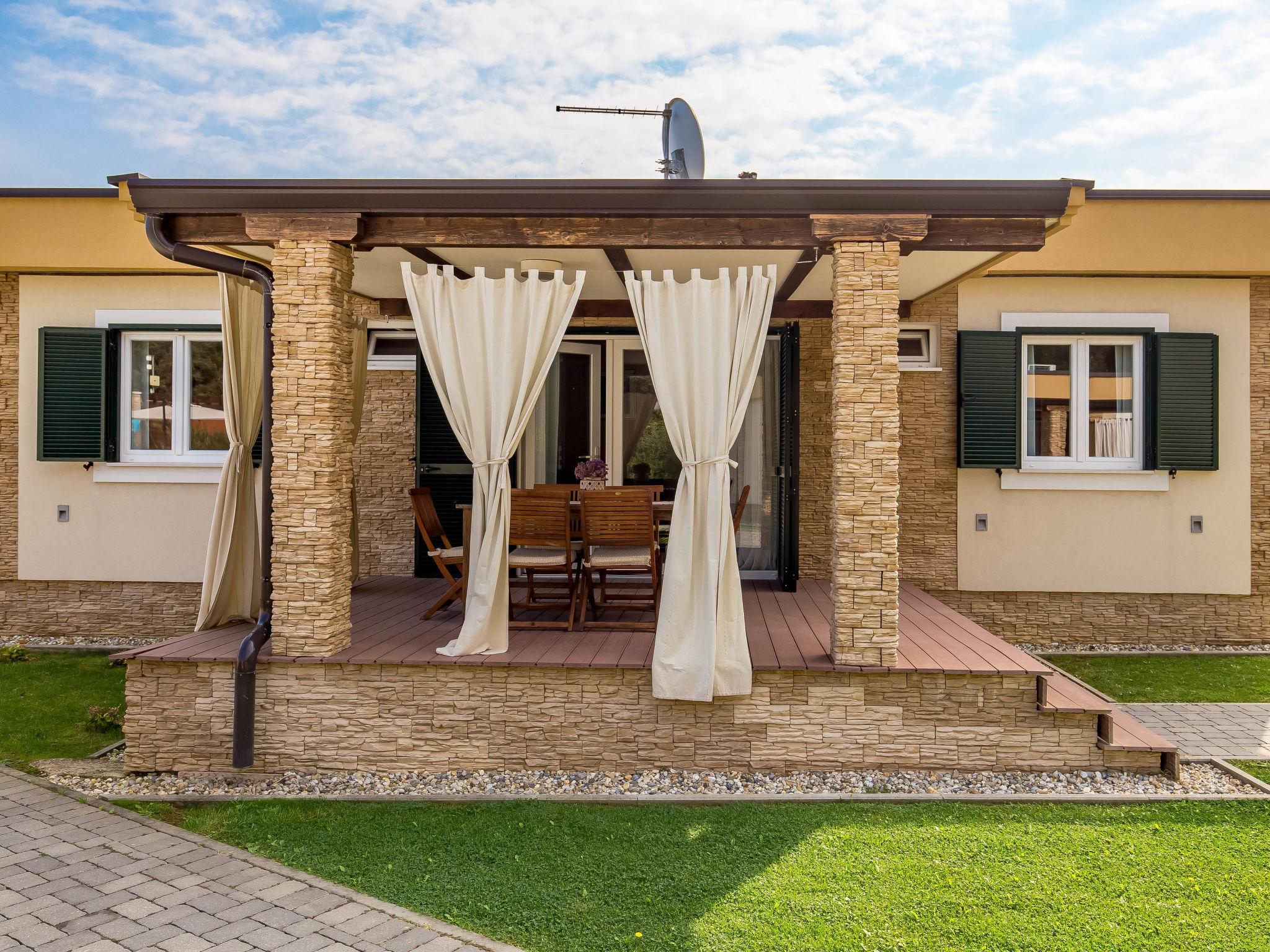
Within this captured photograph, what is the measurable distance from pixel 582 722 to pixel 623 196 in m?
2.85

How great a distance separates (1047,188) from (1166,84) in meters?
6.19

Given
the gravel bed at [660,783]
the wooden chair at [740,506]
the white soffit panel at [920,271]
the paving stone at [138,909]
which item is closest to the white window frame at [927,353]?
the white soffit panel at [920,271]

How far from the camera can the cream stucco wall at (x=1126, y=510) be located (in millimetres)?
7832

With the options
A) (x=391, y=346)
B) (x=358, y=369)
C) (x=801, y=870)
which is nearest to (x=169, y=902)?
(x=801, y=870)

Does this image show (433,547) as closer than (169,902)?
No

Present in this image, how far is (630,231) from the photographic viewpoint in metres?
4.81

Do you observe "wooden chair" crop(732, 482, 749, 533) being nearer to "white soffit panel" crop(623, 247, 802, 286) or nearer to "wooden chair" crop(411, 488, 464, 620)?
"white soffit panel" crop(623, 247, 802, 286)

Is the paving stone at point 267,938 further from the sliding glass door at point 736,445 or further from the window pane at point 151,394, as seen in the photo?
the window pane at point 151,394

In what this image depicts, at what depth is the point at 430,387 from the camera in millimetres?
7758

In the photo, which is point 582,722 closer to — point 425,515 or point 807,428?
point 425,515

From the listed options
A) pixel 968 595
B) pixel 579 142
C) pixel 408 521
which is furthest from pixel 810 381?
pixel 579 142

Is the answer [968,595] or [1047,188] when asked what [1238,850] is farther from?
[968,595]

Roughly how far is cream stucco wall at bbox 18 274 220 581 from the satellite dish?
4.42 m

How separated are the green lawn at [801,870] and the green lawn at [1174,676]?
2.33m
